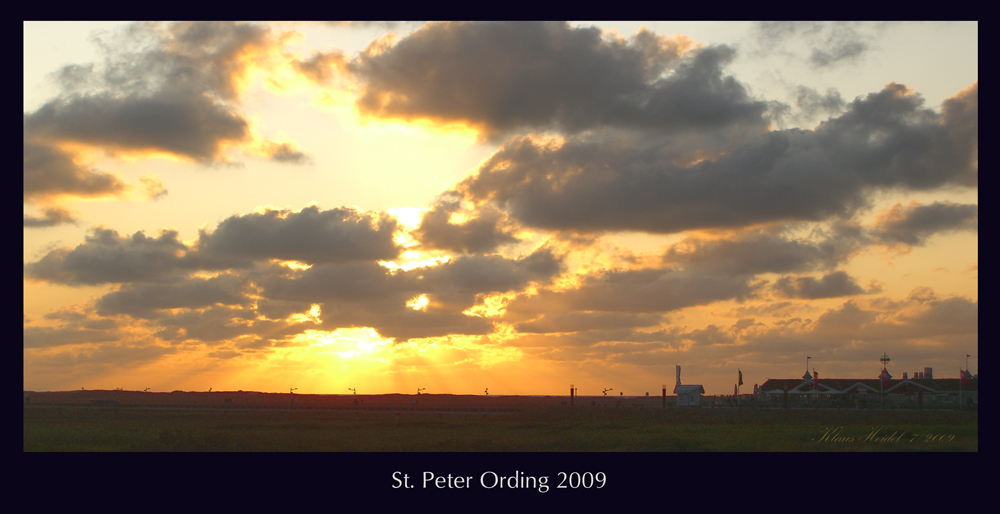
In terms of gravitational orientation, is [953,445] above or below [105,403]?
above

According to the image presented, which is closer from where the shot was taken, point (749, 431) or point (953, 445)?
point (953, 445)

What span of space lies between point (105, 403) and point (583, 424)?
384 ft

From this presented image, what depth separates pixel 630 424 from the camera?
88.9 metres

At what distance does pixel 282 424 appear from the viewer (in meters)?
94.3

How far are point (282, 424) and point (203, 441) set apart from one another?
33273 millimetres

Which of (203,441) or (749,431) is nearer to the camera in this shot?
(203,441)
